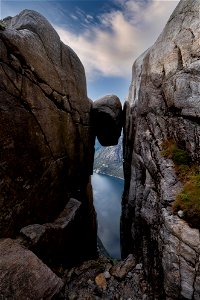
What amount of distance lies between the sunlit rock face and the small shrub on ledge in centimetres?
802

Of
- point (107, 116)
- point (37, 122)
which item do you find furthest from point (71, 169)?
point (107, 116)

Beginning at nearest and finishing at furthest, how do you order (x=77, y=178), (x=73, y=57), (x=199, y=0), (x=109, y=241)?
1. (x=199, y=0)
2. (x=73, y=57)
3. (x=77, y=178)
4. (x=109, y=241)

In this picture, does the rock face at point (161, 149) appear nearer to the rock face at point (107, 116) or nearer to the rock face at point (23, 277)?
the rock face at point (23, 277)

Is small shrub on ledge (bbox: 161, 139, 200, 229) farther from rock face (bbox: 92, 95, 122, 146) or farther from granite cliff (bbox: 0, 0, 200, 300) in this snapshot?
rock face (bbox: 92, 95, 122, 146)

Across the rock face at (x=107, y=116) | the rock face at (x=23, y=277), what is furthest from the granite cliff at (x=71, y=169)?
the rock face at (x=107, y=116)

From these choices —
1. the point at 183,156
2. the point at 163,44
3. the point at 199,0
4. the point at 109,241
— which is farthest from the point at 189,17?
the point at 109,241

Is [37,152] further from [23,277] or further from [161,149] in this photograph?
[161,149]

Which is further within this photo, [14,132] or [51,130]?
[51,130]

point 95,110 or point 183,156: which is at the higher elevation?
point 95,110

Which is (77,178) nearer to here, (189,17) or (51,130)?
(51,130)

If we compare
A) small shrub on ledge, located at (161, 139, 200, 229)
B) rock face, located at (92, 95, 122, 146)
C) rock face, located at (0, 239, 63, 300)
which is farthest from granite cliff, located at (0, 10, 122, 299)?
small shrub on ledge, located at (161, 139, 200, 229)

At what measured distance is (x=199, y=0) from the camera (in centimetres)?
1374

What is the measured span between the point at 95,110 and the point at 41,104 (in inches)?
411

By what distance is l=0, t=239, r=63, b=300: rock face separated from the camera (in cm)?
864
